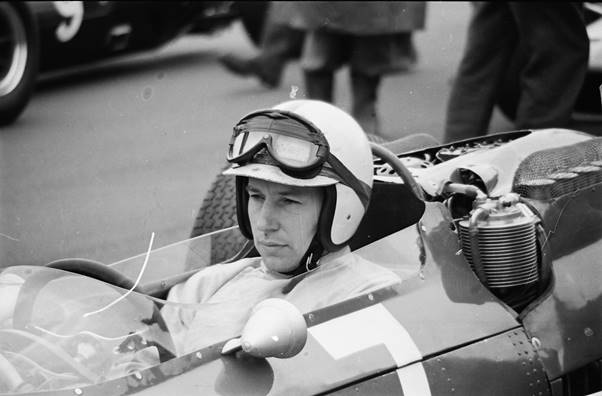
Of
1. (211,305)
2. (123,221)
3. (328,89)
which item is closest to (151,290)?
(211,305)

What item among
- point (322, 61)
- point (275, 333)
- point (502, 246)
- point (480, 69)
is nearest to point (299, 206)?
point (502, 246)

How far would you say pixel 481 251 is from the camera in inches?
142

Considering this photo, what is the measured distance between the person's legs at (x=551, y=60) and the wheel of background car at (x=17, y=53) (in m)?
3.48

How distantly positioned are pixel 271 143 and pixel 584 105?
5038 millimetres

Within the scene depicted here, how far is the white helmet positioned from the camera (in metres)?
3.36

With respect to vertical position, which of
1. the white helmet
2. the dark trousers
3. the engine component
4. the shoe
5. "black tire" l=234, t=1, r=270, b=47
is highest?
the white helmet

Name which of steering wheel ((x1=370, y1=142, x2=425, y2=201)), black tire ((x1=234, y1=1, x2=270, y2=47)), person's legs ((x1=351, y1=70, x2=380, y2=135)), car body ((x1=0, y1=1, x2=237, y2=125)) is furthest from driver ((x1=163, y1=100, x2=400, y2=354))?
black tire ((x1=234, y1=1, x2=270, y2=47))

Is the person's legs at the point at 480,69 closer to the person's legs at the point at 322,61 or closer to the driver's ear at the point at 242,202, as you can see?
the person's legs at the point at 322,61

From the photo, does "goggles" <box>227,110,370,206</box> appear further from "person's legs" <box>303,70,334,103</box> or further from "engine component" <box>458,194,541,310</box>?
"person's legs" <box>303,70,334,103</box>

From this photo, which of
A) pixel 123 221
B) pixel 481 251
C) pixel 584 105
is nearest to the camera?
pixel 481 251

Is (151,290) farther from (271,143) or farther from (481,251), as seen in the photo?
(481,251)

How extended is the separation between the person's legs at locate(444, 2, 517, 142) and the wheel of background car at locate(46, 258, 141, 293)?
4.06 metres

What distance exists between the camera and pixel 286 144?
11.0ft

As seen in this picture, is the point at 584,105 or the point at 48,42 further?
the point at 48,42
